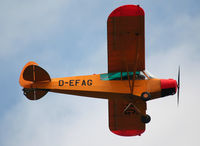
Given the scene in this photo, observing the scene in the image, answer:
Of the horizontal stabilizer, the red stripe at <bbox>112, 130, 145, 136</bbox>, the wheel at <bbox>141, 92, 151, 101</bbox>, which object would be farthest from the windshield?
the red stripe at <bbox>112, 130, 145, 136</bbox>

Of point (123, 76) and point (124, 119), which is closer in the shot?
point (123, 76)

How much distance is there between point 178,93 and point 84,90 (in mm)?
4063

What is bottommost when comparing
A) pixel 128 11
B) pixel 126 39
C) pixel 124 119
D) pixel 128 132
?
pixel 128 132

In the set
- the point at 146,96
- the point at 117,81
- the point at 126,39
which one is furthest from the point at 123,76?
the point at 126,39

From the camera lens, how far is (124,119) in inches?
683

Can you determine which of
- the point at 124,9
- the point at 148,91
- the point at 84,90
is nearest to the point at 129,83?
the point at 148,91

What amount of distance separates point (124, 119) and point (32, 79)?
15.9 ft

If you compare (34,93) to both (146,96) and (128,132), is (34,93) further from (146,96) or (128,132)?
(128,132)

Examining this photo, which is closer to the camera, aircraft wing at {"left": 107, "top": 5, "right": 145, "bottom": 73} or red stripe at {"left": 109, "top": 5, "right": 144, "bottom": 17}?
red stripe at {"left": 109, "top": 5, "right": 144, "bottom": 17}

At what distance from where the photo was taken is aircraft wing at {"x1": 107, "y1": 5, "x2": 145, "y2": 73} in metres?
13.5

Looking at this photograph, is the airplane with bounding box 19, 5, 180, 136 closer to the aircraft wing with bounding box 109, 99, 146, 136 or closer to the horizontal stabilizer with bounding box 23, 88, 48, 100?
the horizontal stabilizer with bounding box 23, 88, 48, 100

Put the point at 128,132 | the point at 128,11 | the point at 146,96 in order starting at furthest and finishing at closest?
the point at 128,132
the point at 146,96
the point at 128,11

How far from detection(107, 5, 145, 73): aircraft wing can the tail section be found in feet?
9.21

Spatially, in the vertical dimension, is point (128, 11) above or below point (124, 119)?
above
